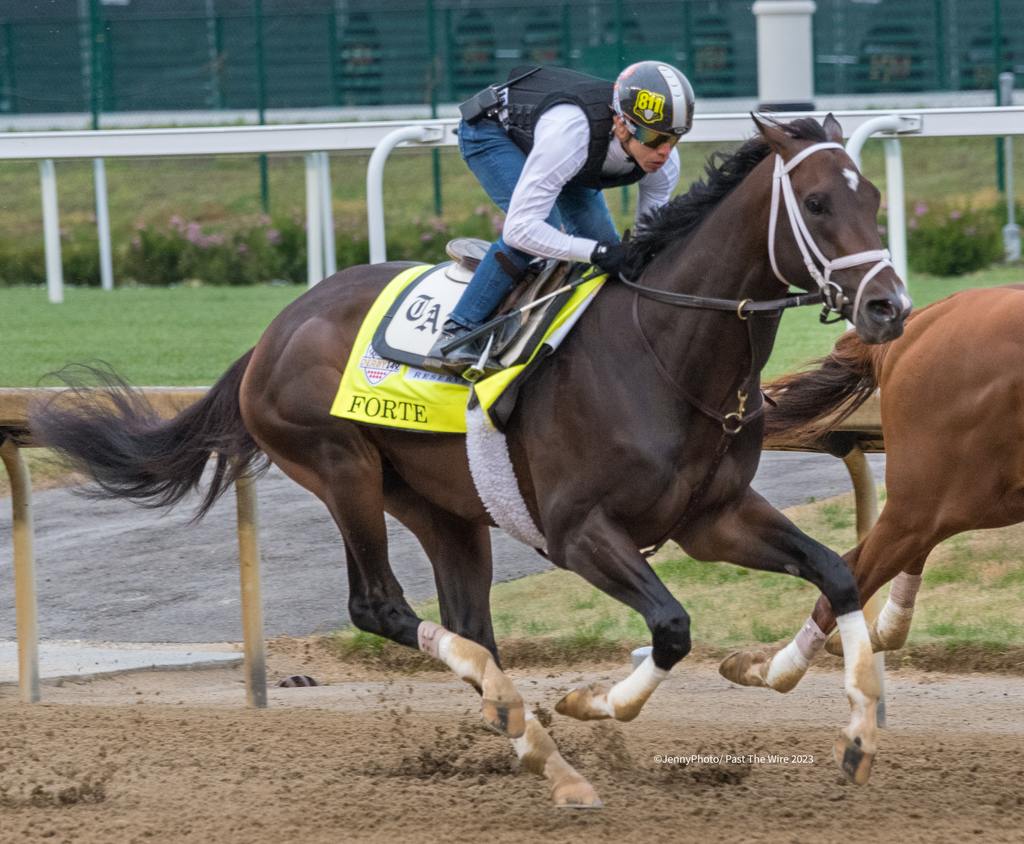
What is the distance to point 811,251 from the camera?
3.62 m

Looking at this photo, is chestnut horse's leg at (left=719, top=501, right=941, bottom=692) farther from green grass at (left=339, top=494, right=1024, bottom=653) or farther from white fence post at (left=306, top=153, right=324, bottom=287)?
white fence post at (left=306, top=153, right=324, bottom=287)

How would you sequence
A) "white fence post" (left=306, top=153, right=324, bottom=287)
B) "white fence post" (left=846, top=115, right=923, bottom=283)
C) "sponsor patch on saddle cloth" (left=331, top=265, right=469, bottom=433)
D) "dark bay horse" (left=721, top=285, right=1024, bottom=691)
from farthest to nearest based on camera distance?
1. "white fence post" (left=306, top=153, right=324, bottom=287)
2. "white fence post" (left=846, top=115, right=923, bottom=283)
3. "dark bay horse" (left=721, top=285, right=1024, bottom=691)
4. "sponsor patch on saddle cloth" (left=331, top=265, right=469, bottom=433)

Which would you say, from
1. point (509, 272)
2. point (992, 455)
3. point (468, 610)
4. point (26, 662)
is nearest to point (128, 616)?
point (26, 662)

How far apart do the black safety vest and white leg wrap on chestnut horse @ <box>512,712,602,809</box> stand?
4.56 feet

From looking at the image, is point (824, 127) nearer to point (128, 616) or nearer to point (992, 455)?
point (992, 455)

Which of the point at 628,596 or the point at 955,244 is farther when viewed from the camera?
the point at 955,244

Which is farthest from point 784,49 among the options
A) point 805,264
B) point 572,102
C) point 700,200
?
point 805,264

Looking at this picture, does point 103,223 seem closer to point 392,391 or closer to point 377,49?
point 377,49

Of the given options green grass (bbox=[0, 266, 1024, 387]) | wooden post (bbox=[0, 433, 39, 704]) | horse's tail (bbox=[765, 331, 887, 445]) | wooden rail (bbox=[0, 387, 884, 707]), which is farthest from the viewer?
green grass (bbox=[0, 266, 1024, 387])

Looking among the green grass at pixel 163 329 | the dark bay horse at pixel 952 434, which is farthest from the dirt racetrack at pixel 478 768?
the green grass at pixel 163 329

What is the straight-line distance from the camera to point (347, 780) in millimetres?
4309

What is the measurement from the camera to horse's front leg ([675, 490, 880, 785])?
3.72 meters

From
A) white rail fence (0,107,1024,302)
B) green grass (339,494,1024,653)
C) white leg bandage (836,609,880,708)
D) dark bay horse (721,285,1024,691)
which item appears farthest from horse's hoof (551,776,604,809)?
white rail fence (0,107,1024,302)

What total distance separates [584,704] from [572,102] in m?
1.50
